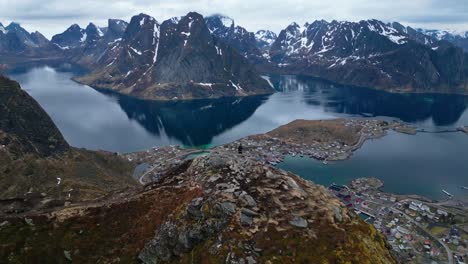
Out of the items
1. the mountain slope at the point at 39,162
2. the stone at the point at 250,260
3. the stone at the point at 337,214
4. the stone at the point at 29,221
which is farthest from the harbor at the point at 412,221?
the mountain slope at the point at 39,162

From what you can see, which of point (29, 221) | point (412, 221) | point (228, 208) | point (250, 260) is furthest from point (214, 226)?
point (412, 221)

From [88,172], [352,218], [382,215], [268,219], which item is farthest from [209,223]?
[88,172]

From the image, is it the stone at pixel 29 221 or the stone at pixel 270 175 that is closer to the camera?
the stone at pixel 29 221

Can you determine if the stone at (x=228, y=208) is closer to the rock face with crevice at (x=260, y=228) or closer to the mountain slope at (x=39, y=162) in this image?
the rock face with crevice at (x=260, y=228)

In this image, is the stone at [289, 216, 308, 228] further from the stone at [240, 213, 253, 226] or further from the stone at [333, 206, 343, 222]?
the stone at [333, 206, 343, 222]

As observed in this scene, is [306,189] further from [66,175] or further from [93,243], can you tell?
[66,175]

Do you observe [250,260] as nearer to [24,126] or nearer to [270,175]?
[270,175]
